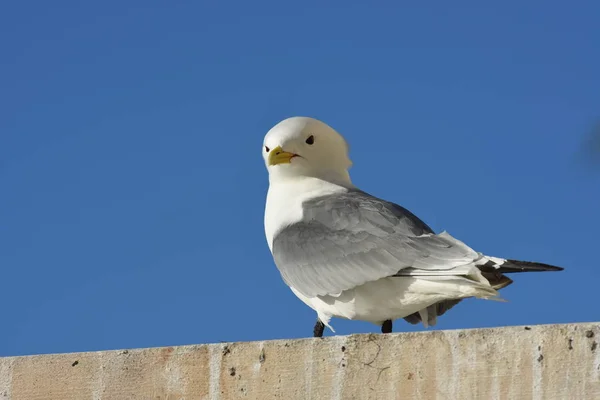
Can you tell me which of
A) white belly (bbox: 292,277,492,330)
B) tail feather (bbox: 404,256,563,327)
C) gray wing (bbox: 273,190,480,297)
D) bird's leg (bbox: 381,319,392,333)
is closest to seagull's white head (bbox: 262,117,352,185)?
gray wing (bbox: 273,190,480,297)

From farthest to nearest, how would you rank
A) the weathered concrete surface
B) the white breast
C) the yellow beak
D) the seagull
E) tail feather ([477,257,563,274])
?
the yellow beak → the white breast → the seagull → tail feather ([477,257,563,274]) → the weathered concrete surface

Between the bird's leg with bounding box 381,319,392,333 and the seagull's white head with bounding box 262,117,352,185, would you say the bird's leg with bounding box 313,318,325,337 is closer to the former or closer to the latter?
the bird's leg with bounding box 381,319,392,333

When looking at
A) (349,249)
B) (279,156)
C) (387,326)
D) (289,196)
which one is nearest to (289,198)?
(289,196)

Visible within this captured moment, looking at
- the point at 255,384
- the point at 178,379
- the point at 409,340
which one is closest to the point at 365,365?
the point at 409,340

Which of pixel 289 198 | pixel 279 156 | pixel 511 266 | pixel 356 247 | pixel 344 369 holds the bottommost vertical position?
pixel 344 369

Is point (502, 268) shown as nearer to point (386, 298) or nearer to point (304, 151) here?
point (386, 298)

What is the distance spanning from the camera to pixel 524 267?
6035 millimetres

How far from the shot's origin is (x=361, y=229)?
6.74m

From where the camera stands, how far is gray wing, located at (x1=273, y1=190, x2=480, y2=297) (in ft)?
20.4

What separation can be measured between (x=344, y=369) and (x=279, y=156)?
7.48 ft

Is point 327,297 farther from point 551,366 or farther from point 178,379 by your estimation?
point 551,366

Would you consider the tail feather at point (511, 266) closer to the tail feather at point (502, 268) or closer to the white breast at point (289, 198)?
the tail feather at point (502, 268)

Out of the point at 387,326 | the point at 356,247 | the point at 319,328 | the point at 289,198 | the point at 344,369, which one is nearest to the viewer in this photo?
the point at 344,369

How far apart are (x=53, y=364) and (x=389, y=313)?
2.07 meters
